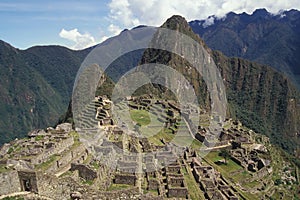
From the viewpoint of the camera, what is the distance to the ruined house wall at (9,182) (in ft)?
46.1

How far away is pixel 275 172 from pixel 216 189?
23752 millimetres

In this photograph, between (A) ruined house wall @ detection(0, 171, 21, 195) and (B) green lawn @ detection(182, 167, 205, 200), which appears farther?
(B) green lawn @ detection(182, 167, 205, 200)

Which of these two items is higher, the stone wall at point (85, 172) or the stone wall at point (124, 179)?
the stone wall at point (85, 172)

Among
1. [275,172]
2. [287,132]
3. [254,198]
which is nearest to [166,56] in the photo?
[287,132]

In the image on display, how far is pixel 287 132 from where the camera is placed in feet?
654

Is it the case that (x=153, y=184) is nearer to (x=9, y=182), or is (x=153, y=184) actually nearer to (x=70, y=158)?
(x=70, y=158)

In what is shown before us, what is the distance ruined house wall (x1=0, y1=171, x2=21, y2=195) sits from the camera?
14.0m

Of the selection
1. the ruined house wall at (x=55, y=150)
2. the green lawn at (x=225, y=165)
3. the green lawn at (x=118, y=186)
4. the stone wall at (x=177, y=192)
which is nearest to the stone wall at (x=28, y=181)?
the green lawn at (x=118, y=186)

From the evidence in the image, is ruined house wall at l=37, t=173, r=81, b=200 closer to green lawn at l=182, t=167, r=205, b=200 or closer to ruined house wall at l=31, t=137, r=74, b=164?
ruined house wall at l=31, t=137, r=74, b=164

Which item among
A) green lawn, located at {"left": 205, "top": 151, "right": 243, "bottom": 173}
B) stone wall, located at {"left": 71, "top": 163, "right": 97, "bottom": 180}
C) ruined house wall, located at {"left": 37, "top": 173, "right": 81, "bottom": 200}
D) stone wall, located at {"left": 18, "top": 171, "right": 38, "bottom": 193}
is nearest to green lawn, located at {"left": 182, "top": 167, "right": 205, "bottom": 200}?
stone wall, located at {"left": 71, "top": 163, "right": 97, "bottom": 180}

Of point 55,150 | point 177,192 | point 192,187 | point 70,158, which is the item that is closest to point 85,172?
point 70,158

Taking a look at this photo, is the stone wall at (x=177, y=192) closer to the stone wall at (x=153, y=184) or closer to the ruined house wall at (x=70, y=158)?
the stone wall at (x=153, y=184)

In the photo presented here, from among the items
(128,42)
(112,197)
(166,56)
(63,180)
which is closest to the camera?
(112,197)

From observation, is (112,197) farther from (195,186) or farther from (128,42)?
(128,42)
